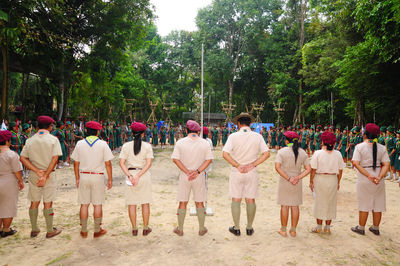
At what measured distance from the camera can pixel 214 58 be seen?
33.9 metres

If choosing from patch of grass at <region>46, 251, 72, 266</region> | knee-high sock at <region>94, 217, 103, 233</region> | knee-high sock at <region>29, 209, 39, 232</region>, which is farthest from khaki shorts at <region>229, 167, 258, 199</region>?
knee-high sock at <region>29, 209, 39, 232</region>

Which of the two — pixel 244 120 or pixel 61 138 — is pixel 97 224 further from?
pixel 61 138

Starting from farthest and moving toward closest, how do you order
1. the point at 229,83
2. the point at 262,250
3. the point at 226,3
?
the point at 229,83, the point at 226,3, the point at 262,250

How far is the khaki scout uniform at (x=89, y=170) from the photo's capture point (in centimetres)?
407

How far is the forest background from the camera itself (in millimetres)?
12109

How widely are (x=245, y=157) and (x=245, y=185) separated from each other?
458 millimetres

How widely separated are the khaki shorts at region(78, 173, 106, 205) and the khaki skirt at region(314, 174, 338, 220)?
11.7 feet

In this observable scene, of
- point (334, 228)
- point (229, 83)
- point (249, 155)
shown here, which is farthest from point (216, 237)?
point (229, 83)

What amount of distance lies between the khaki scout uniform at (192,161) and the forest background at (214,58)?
878 cm

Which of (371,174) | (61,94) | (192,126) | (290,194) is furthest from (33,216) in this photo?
(61,94)

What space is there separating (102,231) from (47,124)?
1.98 metres

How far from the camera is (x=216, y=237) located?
4.33 m

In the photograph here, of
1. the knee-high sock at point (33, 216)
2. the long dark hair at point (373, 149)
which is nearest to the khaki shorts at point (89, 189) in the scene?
the knee-high sock at point (33, 216)

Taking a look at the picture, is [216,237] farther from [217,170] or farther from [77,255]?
[217,170]
